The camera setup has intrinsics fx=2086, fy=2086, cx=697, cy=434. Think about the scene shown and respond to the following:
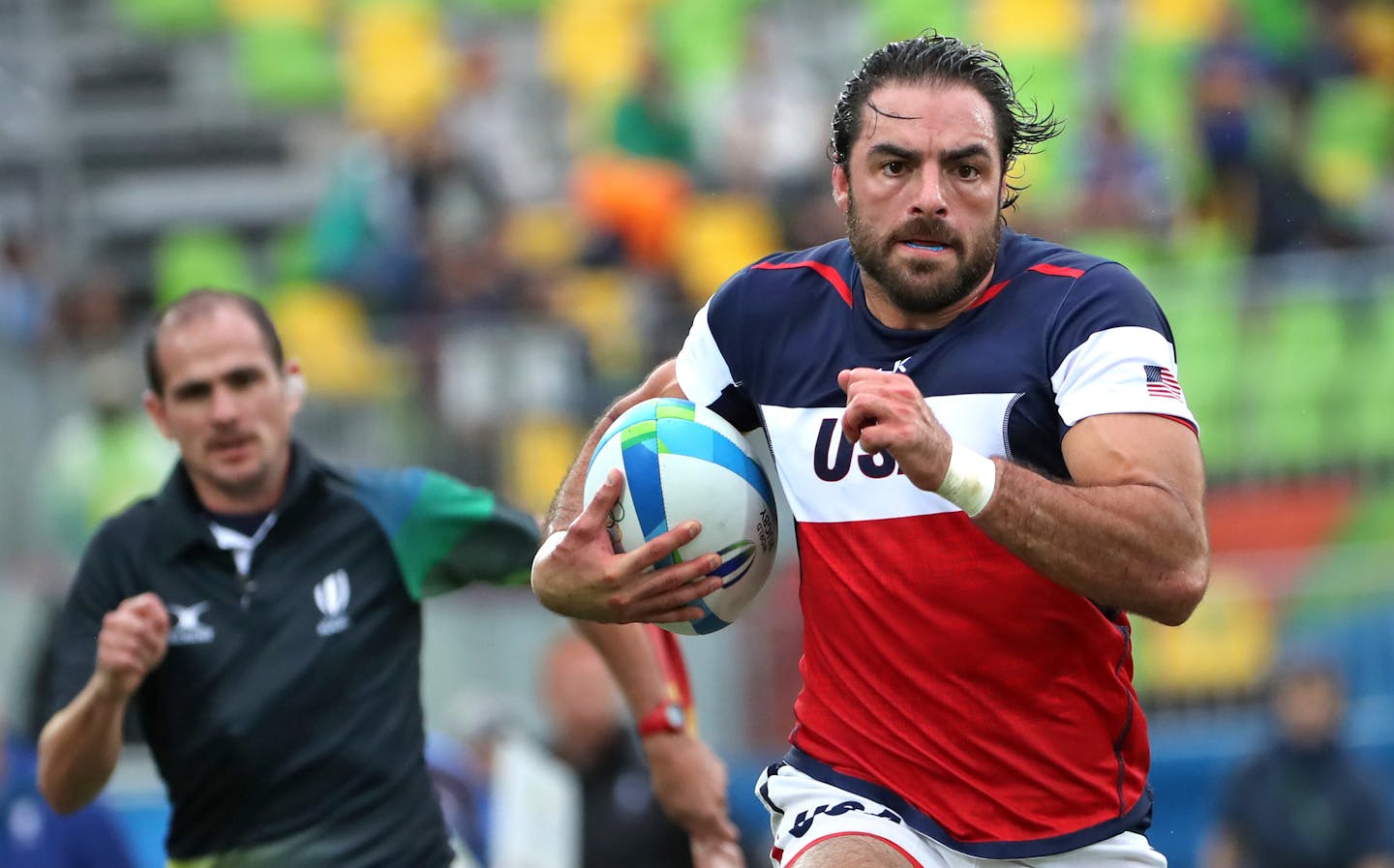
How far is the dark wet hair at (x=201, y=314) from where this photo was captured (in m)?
6.00

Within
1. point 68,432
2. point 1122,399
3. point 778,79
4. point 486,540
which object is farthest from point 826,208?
point 1122,399

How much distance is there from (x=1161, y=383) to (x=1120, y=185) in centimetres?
977

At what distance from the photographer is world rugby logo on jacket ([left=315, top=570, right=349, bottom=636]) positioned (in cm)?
585

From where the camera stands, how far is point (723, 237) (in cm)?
1490

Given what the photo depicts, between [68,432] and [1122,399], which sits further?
[68,432]

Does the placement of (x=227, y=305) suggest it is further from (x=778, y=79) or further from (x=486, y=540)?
(x=778, y=79)

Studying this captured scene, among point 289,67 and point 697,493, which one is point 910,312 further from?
point 289,67

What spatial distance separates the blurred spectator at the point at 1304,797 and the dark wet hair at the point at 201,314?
587 centimetres

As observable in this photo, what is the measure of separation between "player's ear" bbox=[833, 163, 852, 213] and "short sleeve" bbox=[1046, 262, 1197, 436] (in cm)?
57

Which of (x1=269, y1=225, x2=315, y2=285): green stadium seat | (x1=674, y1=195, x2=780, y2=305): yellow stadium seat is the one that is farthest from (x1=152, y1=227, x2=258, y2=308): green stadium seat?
(x1=674, y1=195, x2=780, y2=305): yellow stadium seat

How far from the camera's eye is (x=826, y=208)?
44.8 ft

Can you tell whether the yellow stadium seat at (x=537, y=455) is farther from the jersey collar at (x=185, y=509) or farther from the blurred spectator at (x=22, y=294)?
the jersey collar at (x=185, y=509)

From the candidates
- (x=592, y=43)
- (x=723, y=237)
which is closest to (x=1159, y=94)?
(x=723, y=237)

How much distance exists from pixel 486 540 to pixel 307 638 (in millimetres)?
578
